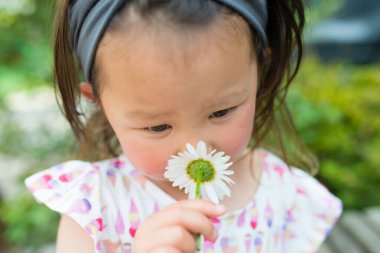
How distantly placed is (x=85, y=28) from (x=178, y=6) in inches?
8.8

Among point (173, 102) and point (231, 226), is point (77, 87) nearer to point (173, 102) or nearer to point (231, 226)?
point (173, 102)

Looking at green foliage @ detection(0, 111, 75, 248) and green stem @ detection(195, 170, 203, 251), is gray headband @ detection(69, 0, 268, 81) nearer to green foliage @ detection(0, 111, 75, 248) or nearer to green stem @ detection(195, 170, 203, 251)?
green stem @ detection(195, 170, 203, 251)

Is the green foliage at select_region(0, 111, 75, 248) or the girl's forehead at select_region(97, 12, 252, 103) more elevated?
the girl's forehead at select_region(97, 12, 252, 103)

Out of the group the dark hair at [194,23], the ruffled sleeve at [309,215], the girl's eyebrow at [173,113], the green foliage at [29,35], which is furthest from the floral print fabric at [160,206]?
the green foliage at [29,35]

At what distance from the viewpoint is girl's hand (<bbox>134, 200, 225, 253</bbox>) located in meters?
0.95

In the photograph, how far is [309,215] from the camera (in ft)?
5.34

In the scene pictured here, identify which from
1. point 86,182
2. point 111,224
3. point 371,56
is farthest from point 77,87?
point 371,56

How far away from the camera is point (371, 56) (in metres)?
6.08

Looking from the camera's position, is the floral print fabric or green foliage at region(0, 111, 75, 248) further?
green foliage at region(0, 111, 75, 248)

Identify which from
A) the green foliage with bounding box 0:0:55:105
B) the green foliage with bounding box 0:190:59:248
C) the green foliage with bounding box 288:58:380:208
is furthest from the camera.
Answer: the green foliage with bounding box 288:58:380:208

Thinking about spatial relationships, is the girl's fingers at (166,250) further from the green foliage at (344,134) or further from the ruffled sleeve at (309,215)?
the green foliage at (344,134)

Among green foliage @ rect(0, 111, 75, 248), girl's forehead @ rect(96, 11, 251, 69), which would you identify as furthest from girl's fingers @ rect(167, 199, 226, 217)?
green foliage @ rect(0, 111, 75, 248)

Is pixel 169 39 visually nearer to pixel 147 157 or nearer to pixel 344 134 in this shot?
pixel 147 157

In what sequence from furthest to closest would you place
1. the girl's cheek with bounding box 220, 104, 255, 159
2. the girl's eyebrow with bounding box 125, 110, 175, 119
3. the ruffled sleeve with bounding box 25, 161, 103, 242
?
1. the ruffled sleeve with bounding box 25, 161, 103, 242
2. the girl's cheek with bounding box 220, 104, 255, 159
3. the girl's eyebrow with bounding box 125, 110, 175, 119
